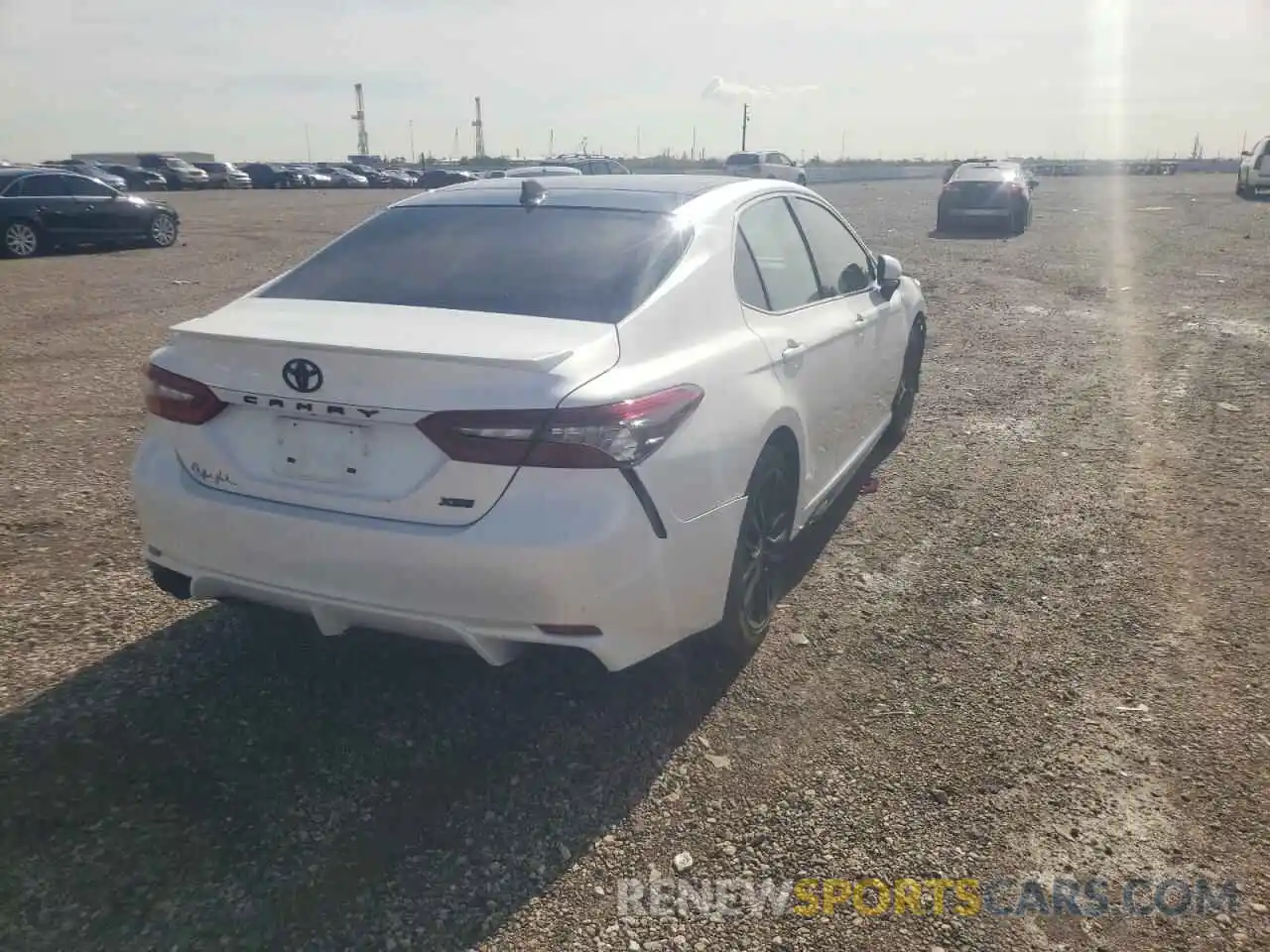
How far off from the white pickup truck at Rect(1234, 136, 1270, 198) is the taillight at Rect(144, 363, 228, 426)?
119 ft

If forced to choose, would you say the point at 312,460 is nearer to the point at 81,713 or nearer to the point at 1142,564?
the point at 81,713

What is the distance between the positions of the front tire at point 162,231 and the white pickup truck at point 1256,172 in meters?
31.1

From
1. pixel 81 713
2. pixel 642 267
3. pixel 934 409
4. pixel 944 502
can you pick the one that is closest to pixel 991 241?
pixel 934 409

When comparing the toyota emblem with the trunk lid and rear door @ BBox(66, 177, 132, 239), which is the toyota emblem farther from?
rear door @ BBox(66, 177, 132, 239)

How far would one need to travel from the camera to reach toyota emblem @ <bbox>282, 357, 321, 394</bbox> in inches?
111

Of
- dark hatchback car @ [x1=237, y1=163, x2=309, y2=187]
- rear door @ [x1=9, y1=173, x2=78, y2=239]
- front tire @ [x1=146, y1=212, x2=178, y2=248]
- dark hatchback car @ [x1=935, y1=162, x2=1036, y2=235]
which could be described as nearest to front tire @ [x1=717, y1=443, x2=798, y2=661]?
rear door @ [x1=9, y1=173, x2=78, y2=239]

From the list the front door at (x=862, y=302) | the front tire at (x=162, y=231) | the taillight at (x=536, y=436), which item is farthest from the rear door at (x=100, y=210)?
the taillight at (x=536, y=436)

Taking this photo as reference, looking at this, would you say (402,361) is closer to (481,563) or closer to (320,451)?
(320,451)

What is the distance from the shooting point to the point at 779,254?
420 cm

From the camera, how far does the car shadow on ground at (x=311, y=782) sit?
2453mm

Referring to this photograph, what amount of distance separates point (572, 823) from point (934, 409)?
5.19 m

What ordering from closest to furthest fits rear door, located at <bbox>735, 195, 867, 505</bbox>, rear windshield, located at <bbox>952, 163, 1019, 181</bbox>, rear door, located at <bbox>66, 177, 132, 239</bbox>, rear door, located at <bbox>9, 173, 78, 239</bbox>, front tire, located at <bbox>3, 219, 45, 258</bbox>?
rear door, located at <bbox>735, 195, 867, 505</bbox> → front tire, located at <bbox>3, 219, 45, 258</bbox> → rear door, located at <bbox>9, 173, 78, 239</bbox> → rear door, located at <bbox>66, 177, 132, 239</bbox> → rear windshield, located at <bbox>952, 163, 1019, 181</bbox>

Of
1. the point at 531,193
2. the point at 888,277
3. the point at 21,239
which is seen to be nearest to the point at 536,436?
the point at 531,193

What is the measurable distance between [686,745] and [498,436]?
47.1 inches
